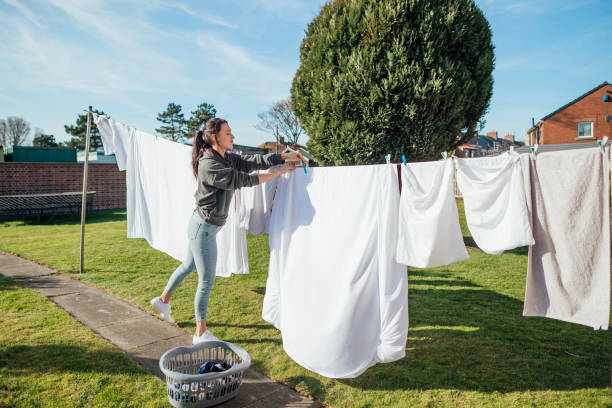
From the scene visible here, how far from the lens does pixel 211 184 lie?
9.93 ft

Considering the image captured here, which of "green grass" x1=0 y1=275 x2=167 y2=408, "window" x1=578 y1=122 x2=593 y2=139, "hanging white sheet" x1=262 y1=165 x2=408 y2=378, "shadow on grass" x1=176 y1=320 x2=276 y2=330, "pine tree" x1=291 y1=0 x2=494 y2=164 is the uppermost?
"window" x1=578 y1=122 x2=593 y2=139

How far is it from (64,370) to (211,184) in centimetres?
188

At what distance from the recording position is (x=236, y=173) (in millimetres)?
3000

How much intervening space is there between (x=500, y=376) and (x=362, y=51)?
201 inches

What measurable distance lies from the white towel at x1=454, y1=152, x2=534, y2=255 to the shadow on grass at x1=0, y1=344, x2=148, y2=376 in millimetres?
2839

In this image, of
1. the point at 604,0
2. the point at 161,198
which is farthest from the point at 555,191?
the point at 604,0

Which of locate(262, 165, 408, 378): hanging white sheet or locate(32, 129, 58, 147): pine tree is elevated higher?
locate(32, 129, 58, 147): pine tree

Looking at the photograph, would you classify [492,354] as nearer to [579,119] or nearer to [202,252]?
[202,252]

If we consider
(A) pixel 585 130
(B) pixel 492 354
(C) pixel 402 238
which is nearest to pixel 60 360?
(C) pixel 402 238

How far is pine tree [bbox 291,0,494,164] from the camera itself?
6.12m

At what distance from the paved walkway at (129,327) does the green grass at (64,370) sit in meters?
0.16

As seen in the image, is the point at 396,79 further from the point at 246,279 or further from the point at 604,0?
the point at 604,0

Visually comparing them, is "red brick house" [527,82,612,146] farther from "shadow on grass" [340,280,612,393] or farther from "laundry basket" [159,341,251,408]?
"laundry basket" [159,341,251,408]

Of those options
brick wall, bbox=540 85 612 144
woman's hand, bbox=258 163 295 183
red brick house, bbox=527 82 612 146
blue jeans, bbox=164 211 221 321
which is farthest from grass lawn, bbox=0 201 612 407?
brick wall, bbox=540 85 612 144
